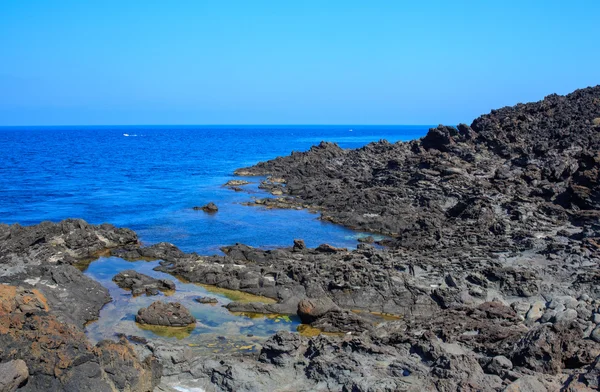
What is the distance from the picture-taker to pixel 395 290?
20922mm

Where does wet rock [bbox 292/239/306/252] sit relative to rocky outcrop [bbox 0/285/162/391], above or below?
below

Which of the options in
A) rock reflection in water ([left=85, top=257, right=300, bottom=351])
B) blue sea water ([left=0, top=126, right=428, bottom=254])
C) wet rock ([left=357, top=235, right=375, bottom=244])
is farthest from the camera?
blue sea water ([left=0, top=126, right=428, bottom=254])

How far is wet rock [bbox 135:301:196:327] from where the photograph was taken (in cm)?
1875

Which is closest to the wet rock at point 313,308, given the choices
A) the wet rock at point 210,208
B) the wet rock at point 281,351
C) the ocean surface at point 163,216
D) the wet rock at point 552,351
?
the ocean surface at point 163,216

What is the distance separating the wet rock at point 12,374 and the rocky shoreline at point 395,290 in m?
0.06

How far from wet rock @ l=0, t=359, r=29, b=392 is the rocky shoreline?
61 millimetres

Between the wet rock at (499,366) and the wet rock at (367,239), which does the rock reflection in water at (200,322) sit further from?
the wet rock at (367,239)

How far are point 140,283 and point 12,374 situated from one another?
11.7m

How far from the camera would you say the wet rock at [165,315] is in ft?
61.5

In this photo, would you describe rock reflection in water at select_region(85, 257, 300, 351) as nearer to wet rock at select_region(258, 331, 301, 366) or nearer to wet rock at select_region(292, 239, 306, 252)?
wet rock at select_region(258, 331, 301, 366)

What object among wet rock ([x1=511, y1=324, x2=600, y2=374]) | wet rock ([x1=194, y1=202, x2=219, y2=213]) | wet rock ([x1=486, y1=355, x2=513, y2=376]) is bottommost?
wet rock ([x1=194, y1=202, x2=219, y2=213])

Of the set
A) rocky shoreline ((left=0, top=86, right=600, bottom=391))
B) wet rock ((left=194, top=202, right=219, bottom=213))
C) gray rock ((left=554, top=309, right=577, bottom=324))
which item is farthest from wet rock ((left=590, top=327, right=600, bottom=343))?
wet rock ((left=194, top=202, right=219, bottom=213))

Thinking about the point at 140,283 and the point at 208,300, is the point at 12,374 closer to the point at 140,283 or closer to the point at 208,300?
the point at 208,300

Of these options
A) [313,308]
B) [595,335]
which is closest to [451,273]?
[313,308]
